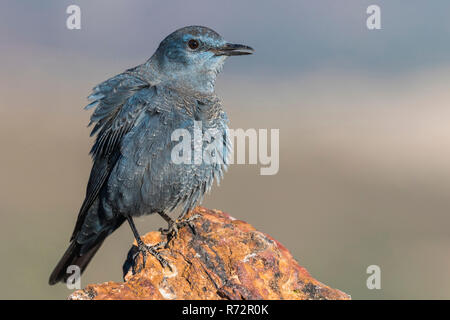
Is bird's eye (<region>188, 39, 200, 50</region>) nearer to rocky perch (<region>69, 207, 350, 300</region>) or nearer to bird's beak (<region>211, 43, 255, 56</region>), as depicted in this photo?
bird's beak (<region>211, 43, 255, 56</region>)

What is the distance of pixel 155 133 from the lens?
602cm

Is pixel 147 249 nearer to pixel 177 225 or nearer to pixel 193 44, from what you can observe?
pixel 177 225

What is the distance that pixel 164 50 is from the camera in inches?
259

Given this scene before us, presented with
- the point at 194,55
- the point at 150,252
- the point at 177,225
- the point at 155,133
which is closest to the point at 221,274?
the point at 150,252

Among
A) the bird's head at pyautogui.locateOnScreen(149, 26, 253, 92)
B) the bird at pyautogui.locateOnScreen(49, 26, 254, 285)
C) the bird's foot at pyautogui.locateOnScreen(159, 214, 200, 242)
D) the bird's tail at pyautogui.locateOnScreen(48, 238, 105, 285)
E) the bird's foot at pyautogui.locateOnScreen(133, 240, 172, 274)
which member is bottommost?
the bird's tail at pyautogui.locateOnScreen(48, 238, 105, 285)

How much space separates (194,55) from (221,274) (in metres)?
2.59

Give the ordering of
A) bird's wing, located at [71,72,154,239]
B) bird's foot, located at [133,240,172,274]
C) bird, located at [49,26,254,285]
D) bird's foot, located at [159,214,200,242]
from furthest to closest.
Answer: bird's foot, located at [159,214,200,242], bird's wing, located at [71,72,154,239], bird, located at [49,26,254,285], bird's foot, located at [133,240,172,274]

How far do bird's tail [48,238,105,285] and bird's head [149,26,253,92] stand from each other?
2341mm

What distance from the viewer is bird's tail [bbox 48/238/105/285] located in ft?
22.9

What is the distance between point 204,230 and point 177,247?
366 mm

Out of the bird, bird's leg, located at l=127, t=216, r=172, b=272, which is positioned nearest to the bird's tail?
the bird

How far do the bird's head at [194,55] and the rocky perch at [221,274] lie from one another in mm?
1771
